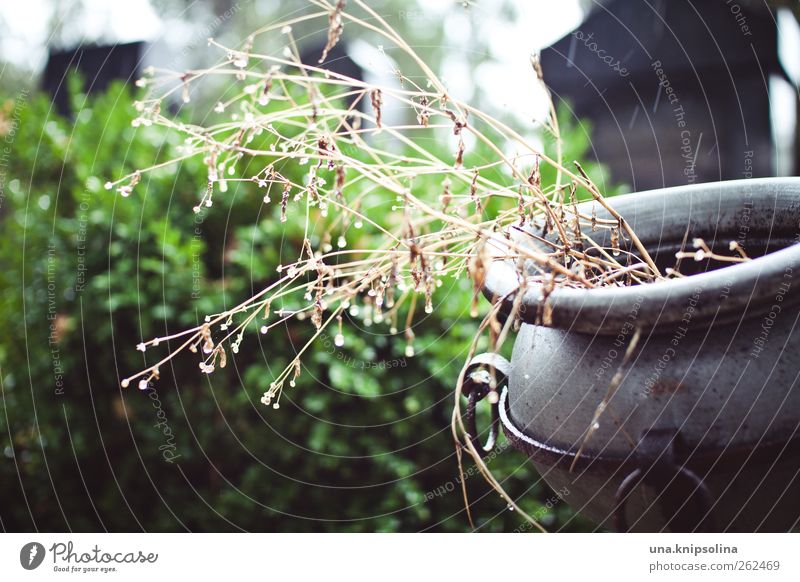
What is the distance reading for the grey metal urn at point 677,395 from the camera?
1.57ft

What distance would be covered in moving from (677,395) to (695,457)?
48 mm

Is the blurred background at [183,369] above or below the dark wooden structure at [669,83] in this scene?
below

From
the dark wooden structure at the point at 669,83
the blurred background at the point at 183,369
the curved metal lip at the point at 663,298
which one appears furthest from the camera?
the dark wooden structure at the point at 669,83

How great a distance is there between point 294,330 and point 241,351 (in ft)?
0.40

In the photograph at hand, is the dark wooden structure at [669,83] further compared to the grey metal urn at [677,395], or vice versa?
the dark wooden structure at [669,83]

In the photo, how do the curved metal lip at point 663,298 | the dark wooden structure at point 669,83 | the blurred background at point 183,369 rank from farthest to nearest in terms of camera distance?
the dark wooden structure at point 669,83, the blurred background at point 183,369, the curved metal lip at point 663,298

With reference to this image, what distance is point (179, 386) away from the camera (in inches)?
51.0

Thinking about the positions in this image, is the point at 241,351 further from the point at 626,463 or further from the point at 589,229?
the point at 626,463

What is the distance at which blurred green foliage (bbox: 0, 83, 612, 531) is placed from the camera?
1.17 m

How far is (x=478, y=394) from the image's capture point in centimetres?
66

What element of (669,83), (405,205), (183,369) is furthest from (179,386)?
(669,83)

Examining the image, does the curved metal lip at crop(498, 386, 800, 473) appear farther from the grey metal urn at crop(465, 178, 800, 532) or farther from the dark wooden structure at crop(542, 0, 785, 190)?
the dark wooden structure at crop(542, 0, 785, 190)

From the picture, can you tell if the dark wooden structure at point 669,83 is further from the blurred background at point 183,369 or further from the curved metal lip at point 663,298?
the curved metal lip at point 663,298

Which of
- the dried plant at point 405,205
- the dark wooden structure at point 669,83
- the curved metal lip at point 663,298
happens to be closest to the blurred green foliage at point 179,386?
the dried plant at point 405,205
